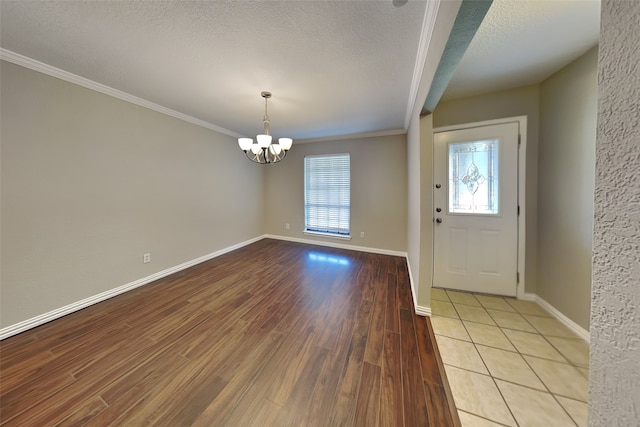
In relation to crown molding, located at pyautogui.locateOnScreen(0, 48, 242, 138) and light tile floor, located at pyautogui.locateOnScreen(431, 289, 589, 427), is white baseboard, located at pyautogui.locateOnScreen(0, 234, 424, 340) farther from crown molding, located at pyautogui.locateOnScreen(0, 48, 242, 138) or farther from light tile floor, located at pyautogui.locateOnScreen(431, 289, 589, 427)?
crown molding, located at pyautogui.locateOnScreen(0, 48, 242, 138)

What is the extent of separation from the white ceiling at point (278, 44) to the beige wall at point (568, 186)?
0.26 meters

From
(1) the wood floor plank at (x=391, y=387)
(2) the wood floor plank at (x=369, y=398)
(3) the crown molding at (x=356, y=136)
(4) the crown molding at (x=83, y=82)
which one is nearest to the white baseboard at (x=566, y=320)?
(1) the wood floor plank at (x=391, y=387)

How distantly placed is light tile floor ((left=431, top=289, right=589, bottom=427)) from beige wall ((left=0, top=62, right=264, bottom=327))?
3520mm

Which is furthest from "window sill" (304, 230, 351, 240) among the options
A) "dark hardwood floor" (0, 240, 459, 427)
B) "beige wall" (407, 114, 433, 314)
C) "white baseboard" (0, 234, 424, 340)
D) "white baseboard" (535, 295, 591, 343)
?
"white baseboard" (535, 295, 591, 343)

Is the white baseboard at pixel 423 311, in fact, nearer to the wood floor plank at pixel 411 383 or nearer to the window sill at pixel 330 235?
the wood floor plank at pixel 411 383

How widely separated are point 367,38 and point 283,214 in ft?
12.2

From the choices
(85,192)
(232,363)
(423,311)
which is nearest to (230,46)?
(85,192)

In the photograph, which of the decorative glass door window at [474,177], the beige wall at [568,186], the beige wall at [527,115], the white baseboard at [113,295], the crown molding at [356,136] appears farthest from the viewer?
the crown molding at [356,136]

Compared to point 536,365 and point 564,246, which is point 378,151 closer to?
point 564,246

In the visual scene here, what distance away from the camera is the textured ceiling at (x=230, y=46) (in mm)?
1425

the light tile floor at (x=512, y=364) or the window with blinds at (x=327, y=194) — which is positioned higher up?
the window with blinds at (x=327, y=194)

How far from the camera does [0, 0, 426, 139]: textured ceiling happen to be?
142 cm

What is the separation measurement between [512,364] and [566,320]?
959 millimetres

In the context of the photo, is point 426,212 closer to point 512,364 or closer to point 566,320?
point 512,364
